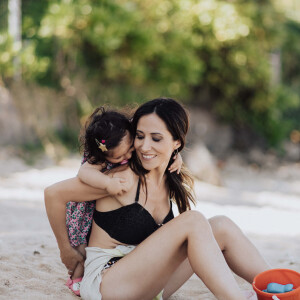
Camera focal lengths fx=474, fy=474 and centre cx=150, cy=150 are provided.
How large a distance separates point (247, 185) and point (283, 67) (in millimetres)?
8661

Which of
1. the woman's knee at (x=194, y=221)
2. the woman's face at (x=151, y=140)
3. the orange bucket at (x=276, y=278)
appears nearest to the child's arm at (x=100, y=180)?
the woman's face at (x=151, y=140)

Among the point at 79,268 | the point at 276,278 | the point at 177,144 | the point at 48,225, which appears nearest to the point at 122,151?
the point at 177,144

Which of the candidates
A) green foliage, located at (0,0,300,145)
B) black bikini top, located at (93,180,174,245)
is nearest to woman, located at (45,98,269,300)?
black bikini top, located at (93,180,174,245)

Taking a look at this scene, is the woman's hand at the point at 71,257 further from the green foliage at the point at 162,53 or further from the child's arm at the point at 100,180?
the green foliage at the point at 162,53

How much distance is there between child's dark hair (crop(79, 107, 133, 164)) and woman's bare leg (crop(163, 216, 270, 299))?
2.46ft

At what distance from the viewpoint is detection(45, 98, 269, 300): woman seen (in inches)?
91.6

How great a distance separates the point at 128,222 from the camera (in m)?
2.44

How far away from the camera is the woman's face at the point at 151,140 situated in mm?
2508

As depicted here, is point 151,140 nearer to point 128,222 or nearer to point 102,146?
point 102,146

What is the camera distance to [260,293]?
7.53ft

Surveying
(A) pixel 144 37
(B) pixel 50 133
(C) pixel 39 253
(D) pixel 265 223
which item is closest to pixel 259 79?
(A) pixel 144 37

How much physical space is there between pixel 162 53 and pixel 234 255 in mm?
8270

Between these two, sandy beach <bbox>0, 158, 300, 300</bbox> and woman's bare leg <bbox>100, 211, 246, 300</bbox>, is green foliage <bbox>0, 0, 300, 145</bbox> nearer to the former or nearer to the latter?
sandy beach <bbox>0, 158, 300, 300</bbox>

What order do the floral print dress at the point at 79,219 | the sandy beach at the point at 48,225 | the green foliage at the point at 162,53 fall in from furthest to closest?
the green foliage at the point at 162,53 < the sandy beach at the point at 48,225 < the floral print dress at the point at 79,219
